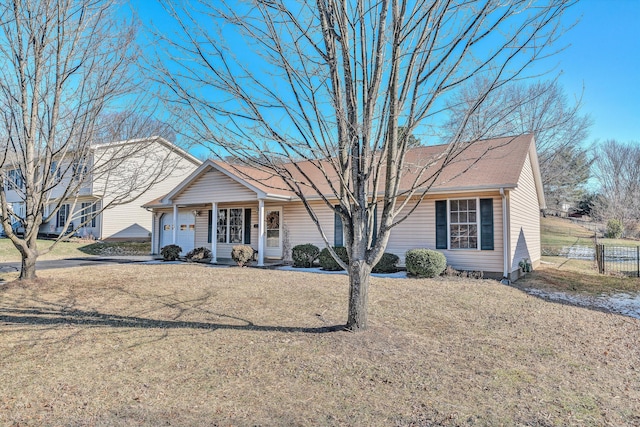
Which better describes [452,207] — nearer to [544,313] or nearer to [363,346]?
[544,313]

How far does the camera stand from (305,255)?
538 inches

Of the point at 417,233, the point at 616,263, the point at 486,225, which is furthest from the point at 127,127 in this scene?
the point at 616,263

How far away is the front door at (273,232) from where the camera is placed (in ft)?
51.4

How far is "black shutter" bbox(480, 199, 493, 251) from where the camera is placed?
11492 millimetres

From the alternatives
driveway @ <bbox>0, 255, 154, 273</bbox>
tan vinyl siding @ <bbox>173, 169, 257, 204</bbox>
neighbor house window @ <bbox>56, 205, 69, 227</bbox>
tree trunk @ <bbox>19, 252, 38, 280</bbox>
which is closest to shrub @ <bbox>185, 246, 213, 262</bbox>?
tan vinyl siding @ <bbox>173, 169, 257, 204</bbox>

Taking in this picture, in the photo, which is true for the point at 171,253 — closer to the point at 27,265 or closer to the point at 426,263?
the point at 27,265

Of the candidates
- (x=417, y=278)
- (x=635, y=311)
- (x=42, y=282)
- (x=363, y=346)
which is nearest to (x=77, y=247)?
(x=42, y=282)

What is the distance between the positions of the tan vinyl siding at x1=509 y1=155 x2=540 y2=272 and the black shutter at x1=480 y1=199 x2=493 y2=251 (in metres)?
0.66

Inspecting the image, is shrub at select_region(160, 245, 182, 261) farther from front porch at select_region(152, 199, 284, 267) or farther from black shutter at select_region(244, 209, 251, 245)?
black shutter at select_region(244, 209, 251, 245)

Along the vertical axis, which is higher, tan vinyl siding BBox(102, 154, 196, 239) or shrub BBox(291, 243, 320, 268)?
tan vinyl siding BBox(102, 154, 196, 239)

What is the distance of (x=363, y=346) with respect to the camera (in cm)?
486

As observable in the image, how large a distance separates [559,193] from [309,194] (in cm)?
2883

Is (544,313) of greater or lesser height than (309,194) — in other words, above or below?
below

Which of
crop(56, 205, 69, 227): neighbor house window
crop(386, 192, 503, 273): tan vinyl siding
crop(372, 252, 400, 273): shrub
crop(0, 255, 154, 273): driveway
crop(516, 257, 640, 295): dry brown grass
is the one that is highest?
crop(56, 205, 69, 227): neighbor house window
